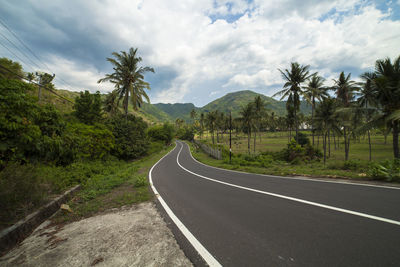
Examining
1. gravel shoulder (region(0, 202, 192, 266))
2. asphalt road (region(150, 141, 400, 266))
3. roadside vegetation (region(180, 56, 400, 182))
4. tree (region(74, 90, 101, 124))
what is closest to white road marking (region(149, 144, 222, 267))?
asphalt road (region(150, 141, 400, 266))

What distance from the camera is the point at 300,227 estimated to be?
3100 millimetres

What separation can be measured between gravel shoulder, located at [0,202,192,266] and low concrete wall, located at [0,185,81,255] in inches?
6.8

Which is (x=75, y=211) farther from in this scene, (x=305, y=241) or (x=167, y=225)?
(x=305, y=241)

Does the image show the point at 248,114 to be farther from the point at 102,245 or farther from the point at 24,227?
the point at 24,227

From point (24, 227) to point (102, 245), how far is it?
2.53m

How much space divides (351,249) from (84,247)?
15.4ft

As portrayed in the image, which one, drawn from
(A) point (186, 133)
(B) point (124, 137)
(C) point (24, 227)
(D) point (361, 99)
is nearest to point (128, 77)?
(B) point (124, 137)

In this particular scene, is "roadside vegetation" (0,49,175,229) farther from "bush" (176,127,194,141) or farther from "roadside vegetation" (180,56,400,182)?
"bush" (176,127,194,141)

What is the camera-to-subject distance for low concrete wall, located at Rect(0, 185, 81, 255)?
3057mm

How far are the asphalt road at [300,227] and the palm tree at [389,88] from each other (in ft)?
34.1

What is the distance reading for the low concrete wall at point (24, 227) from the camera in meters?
3.06

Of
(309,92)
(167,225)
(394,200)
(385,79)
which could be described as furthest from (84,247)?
(309,92)

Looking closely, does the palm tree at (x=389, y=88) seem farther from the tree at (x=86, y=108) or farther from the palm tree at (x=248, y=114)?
the tree at (x=86, y=108)

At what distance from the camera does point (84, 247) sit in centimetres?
279
